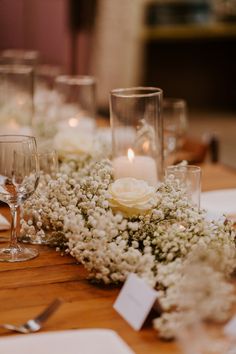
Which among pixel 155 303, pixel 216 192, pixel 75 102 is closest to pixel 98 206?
pixel 155 303

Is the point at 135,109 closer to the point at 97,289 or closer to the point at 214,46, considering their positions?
the point at 97,289

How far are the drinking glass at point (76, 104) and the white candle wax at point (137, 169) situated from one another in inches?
29.0

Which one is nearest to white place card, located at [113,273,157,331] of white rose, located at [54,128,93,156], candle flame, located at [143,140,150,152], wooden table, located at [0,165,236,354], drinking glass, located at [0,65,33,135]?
wooden table, located at [0,165,236,354]

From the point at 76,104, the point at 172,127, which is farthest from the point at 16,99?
the point at 172,127

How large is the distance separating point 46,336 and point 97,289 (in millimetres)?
268

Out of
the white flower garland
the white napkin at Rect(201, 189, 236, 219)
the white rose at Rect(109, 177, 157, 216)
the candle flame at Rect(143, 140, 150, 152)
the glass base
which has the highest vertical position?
the candle flame at Rect(143, 140, 150, 152)

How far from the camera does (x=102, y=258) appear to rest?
1.38 meters

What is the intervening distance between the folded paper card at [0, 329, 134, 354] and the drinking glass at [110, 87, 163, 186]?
2.51ft

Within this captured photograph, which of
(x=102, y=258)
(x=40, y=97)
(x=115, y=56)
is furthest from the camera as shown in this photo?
(x=115, y=56)

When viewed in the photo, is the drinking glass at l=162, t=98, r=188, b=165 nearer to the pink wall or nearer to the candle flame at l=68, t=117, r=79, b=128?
the candle flame at l=68, t=117, r=79, b=128

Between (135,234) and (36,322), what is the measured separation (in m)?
0.33

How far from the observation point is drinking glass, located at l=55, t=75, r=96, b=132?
2745mm

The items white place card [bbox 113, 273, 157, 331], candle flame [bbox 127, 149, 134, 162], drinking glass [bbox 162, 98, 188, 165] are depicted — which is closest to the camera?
white place card [bbox 113, 273, 157, 331]

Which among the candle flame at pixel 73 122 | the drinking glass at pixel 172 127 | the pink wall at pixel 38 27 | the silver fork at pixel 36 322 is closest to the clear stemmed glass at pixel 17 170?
the silver fork at pixel 36 322
